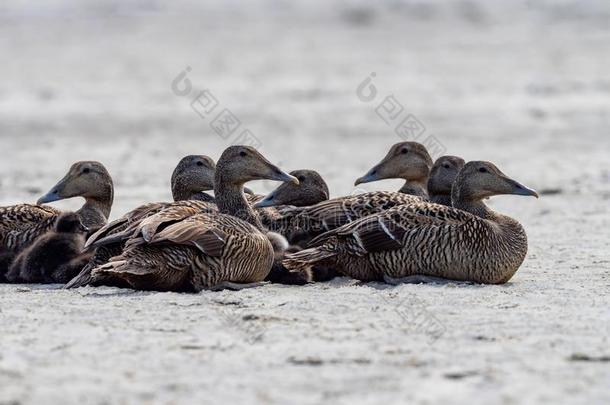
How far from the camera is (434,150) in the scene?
16.8 m

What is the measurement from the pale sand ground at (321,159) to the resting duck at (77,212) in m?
0.88

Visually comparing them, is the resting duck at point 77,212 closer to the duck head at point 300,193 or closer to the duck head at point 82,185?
the duck head at point 82,185

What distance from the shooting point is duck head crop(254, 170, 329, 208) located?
30.9ft

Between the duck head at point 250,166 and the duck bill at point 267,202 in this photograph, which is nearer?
the duck head at point 250,166

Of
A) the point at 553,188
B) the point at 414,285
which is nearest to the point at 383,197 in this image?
the point at 414,285

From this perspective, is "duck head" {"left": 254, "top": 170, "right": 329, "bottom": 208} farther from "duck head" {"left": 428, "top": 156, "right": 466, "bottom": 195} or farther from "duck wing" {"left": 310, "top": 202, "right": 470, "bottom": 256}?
"duck wing" {"left": 310, "top": 202, "right": 470, "bottom": 256}

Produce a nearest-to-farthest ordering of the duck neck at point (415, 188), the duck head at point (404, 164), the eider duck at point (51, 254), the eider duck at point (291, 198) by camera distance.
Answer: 1. the eider duck at point (51, 254)
2. the eider duck at point (291, 198)
3. the duck head at point (404, 164)
4. the duck neck at point (415, 188)

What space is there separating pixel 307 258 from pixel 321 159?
7.87 meters

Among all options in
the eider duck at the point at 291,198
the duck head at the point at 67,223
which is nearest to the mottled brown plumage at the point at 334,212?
the eider duck at the point at 291,198

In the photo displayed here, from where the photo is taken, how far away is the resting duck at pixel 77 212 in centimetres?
871

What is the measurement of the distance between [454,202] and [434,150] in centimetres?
799

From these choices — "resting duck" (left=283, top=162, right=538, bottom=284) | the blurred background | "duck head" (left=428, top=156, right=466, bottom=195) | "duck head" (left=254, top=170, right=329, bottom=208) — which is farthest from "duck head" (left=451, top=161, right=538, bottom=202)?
the blurred background

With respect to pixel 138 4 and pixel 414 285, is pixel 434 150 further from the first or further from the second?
pixel 138 4

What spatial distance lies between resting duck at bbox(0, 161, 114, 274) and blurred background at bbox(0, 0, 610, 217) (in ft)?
8.01
